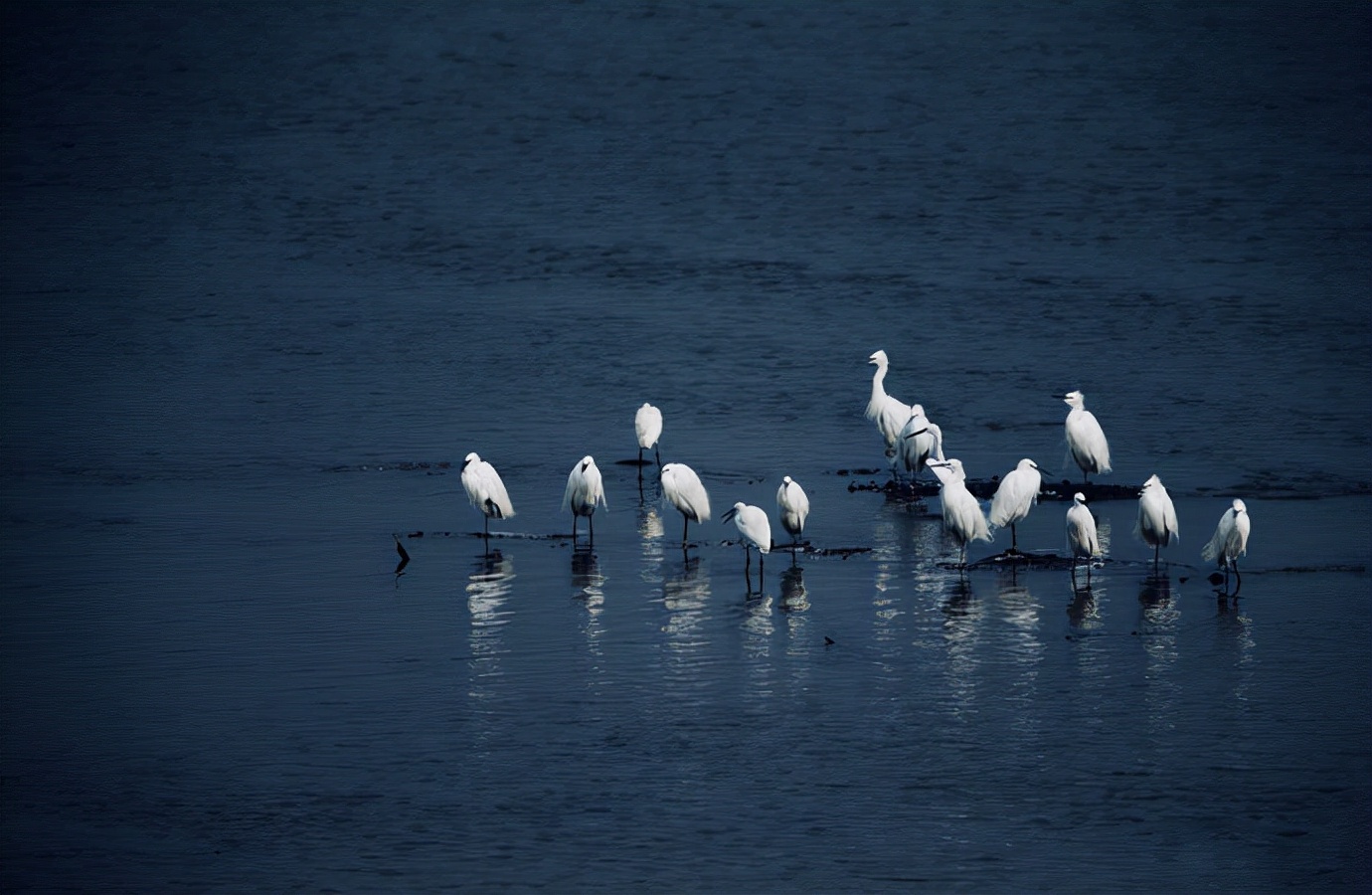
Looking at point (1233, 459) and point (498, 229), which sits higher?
point (498, 229)

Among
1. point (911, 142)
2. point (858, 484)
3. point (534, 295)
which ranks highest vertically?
point (911, 142)

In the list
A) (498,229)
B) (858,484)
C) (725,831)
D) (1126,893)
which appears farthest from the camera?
(498,229)

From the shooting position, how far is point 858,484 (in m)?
20.9

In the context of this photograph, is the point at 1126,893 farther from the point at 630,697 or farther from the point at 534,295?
the point at 534,295

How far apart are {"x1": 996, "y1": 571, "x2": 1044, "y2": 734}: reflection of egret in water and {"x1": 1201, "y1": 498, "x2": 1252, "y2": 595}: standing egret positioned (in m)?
1.56

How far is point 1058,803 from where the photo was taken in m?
12.0

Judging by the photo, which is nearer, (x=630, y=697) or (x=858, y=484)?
(x=630, y=697)

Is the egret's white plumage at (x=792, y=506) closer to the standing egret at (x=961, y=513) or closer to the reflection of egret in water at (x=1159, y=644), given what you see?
the standing egret at (x=961, y=513)

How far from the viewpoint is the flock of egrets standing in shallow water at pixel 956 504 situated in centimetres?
1664

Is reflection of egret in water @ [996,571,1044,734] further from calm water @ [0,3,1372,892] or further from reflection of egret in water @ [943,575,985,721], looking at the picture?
reflection of egret in water @ [943,575,985,721]

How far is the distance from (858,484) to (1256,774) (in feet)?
28.7

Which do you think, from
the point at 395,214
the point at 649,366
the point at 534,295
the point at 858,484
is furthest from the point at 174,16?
the point at 858,484

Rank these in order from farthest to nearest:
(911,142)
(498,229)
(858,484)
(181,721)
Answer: (911,142) → (498,229) → (858,484) → (181,721)

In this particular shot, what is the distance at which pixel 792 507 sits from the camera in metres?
17.4
